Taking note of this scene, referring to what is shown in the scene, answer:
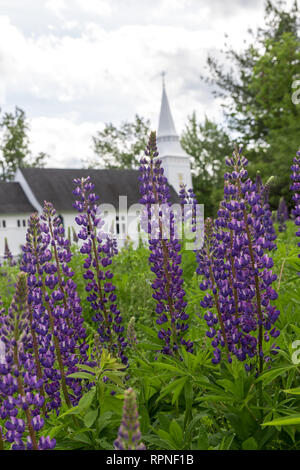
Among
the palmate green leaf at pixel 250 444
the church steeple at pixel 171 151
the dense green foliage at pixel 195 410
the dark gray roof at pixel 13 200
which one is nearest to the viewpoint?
the palmate green leaf at pixel 250 444

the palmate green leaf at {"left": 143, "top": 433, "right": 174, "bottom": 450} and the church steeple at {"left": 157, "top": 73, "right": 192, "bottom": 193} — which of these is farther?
the church steeple at {"left": 157, "top": 73, "right": 192, "bottom": 193}

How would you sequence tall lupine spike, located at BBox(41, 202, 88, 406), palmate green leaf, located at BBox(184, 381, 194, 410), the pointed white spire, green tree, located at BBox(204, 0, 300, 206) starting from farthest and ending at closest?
1. the pointed white spire
2. green tree, located at BBox(204, 0, 300, 206)
3. tall lupine spike, located at BBox(41, 202, 88, 406)
4. palmate green leaf, located at BBox(184, 381, 194, 410)

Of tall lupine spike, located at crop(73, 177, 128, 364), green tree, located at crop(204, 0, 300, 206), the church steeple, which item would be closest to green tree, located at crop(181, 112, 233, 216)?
the church steeple

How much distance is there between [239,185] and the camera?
2.58 meters

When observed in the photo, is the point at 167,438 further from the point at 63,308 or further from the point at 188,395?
the point at 63,308

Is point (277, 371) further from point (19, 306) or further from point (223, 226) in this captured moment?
point (19, 306)

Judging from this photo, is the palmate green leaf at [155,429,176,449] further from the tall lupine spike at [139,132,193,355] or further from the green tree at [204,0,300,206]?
the green tree at [204,0,300,206]

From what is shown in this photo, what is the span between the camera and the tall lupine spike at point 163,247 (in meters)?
2.96

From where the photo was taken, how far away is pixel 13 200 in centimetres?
4344

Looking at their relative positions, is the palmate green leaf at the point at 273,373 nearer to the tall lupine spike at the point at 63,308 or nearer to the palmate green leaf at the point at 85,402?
the palmate green leaf at the point at 85,402

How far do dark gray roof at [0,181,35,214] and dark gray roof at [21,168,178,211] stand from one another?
185 cm

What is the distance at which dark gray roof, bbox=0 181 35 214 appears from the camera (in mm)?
42312

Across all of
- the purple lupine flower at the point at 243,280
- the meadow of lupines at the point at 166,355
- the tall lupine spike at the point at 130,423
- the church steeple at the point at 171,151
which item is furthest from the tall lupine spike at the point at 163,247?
the church steeple at the point at 171,151
